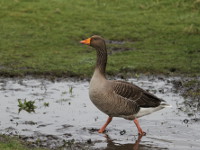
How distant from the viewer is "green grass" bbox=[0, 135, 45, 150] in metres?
8.84

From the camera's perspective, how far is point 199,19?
958 inches

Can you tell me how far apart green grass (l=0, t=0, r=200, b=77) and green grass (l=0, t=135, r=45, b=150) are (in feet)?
21.7

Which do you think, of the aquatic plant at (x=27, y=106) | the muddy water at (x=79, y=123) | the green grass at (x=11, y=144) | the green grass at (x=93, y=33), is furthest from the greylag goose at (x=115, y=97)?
the green grass at (x=93, y=33)

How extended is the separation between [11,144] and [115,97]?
272 cm

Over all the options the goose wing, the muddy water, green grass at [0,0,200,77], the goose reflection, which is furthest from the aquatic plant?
green grass at [0,0,200,77]

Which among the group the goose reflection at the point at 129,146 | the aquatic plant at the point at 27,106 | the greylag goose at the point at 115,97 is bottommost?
the goose reflection at the point at 129,146

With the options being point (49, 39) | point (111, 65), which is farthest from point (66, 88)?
point (49, 39)

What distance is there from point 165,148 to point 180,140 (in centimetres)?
68

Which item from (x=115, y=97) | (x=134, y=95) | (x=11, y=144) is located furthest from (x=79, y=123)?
(x=11, y=144)

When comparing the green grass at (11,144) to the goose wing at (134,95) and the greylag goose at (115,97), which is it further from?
the goose wing at (134,95)

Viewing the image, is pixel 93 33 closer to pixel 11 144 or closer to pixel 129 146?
pixel 129 146

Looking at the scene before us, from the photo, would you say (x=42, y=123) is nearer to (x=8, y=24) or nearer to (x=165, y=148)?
(x=165, y=148)

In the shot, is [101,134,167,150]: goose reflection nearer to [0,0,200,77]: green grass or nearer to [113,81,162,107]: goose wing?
[113,81,162,107]: goose wing

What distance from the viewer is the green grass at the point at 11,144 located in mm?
8844
